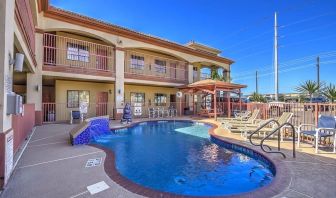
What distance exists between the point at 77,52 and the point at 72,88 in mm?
2792

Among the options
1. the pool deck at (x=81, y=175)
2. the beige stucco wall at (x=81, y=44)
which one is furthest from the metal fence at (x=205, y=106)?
the beige stucco wall at (x=81, y=44)

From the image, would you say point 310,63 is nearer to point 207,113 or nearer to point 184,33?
point 184,33

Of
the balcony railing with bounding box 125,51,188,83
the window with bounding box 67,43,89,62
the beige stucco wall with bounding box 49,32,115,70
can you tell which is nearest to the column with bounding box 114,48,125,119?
the beige stucco wall with bounding box 49,32,115,70

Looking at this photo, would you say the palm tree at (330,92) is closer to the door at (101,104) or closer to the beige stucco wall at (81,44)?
the beige stucco wall at (81,44)

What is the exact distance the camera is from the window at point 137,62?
18516 mm

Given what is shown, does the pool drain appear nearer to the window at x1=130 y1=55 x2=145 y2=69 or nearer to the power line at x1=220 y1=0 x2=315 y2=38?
the window at x1=130 y1=55 x2=145 y2=69

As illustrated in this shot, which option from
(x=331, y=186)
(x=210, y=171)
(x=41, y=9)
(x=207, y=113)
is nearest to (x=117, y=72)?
(x=41, y=9)

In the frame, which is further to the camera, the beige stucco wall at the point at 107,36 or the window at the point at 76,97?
the window at the point at 76,97

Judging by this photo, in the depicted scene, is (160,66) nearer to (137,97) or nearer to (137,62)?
(137,62)

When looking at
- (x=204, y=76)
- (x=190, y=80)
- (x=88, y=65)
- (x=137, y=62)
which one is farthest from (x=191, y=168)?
(x=204, y=76)

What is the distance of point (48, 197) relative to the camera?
10.8ft

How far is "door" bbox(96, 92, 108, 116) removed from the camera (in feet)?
54.9

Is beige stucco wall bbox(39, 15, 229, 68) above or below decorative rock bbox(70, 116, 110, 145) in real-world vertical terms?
above

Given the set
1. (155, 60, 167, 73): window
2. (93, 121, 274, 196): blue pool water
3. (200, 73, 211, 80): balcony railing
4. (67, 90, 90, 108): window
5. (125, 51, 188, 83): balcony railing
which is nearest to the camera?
(93, 121, 274, 196): blue pool water
